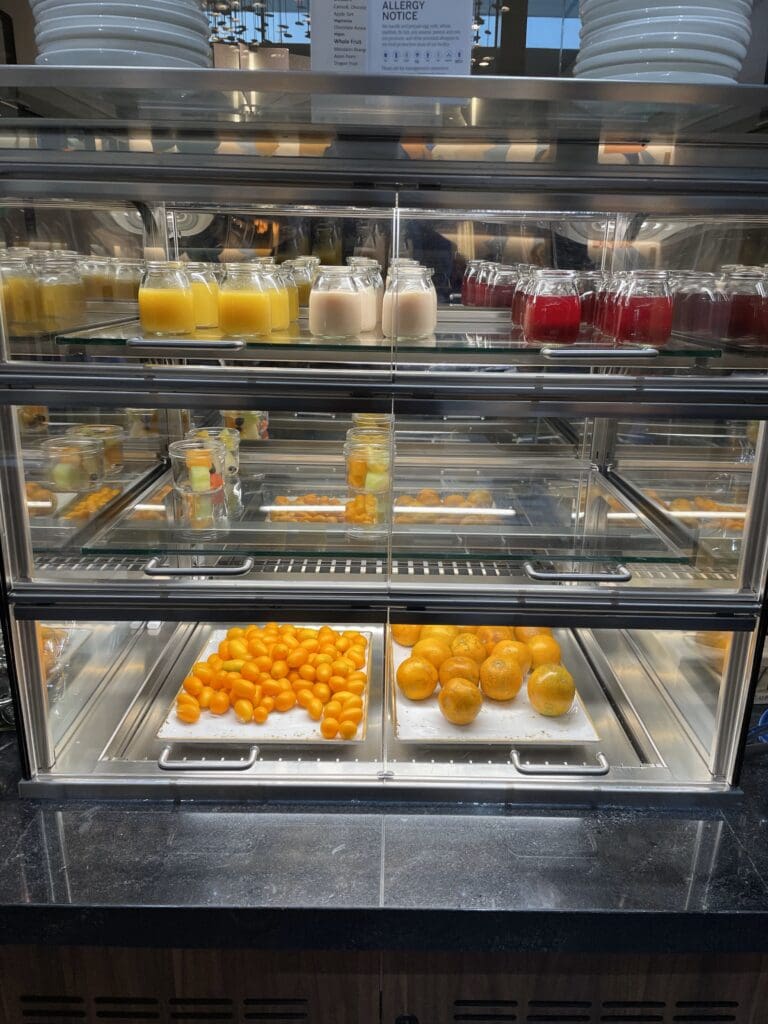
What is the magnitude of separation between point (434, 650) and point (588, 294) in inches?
42.7

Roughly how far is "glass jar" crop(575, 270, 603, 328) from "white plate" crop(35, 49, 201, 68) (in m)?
1.06

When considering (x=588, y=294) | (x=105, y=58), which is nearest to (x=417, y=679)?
(x=588, y=294)

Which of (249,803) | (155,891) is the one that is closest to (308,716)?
(249,803)

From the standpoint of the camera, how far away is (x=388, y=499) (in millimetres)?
1865

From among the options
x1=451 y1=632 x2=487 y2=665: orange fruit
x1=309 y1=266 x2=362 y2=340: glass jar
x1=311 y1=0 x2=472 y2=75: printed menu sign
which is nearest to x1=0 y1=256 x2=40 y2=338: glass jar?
x1=309 y1=266 x2=362 y2=340: glass jar

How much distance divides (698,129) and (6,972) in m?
2.39

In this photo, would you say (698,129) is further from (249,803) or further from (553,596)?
(249,803)

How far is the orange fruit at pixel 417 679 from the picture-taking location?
2064mm

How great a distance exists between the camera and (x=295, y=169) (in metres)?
1.53

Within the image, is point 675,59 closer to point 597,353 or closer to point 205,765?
point 597,353

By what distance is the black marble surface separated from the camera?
1.56m

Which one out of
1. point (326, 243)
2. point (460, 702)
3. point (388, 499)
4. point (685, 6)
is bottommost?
point (460, 702)

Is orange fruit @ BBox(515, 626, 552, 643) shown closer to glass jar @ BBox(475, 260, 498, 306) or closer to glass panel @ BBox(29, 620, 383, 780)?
glass panel @ BBox(29, 620, 383, 780)

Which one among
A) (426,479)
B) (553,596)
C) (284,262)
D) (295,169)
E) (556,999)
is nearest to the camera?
(295,169)
